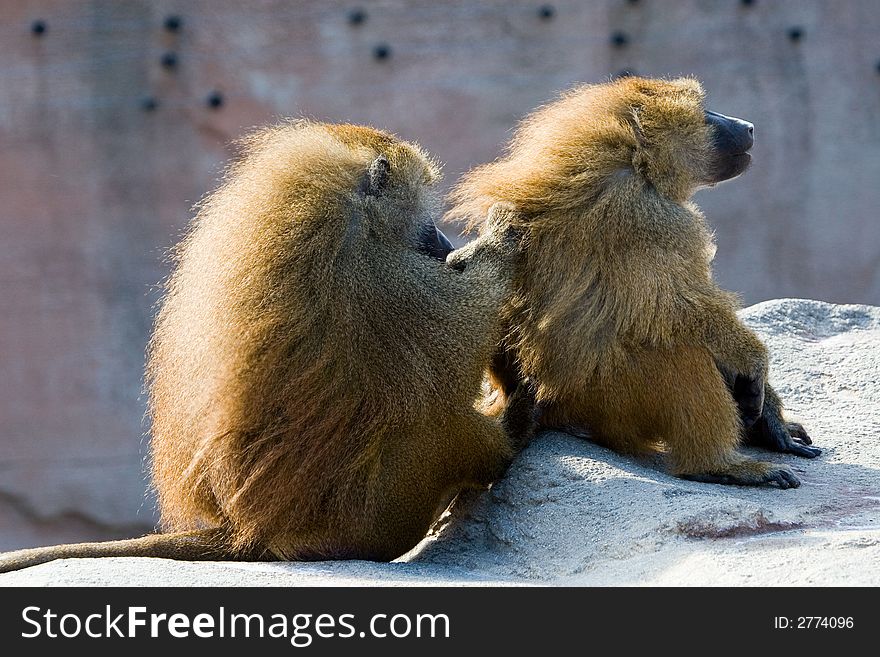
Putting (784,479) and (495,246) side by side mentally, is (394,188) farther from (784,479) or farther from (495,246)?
(784,479)

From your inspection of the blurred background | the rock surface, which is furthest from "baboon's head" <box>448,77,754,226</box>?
the blurred background

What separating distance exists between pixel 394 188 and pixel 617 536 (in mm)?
1389

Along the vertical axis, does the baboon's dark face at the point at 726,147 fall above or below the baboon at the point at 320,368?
above

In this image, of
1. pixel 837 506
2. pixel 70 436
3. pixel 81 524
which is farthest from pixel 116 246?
pixel 837 506

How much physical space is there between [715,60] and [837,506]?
6.62 metres

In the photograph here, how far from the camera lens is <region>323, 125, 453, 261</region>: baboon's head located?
3947mm

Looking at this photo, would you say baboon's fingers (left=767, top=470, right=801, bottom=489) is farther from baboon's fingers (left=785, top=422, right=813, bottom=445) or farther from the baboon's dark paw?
baboon's fingers (left=785, top=422, right=813, bottom=445)

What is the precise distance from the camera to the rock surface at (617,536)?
3.31 m

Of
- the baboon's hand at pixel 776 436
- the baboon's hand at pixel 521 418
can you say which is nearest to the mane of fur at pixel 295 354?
the baboon's hand at pixel 521 418

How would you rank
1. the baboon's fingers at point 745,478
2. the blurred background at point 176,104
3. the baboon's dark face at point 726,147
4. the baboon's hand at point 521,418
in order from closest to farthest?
1. the baboon's fingers at point 745,478
2. the baboon's hand at point 521,418
3. the baboon's dark face at point 726,147
4. the blurred background at point 176,104

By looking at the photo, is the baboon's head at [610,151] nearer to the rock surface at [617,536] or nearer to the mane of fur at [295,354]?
the mane of fur at [295,354]

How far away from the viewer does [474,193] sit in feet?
14.7

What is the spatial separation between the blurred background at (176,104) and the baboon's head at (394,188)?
5431 mm
